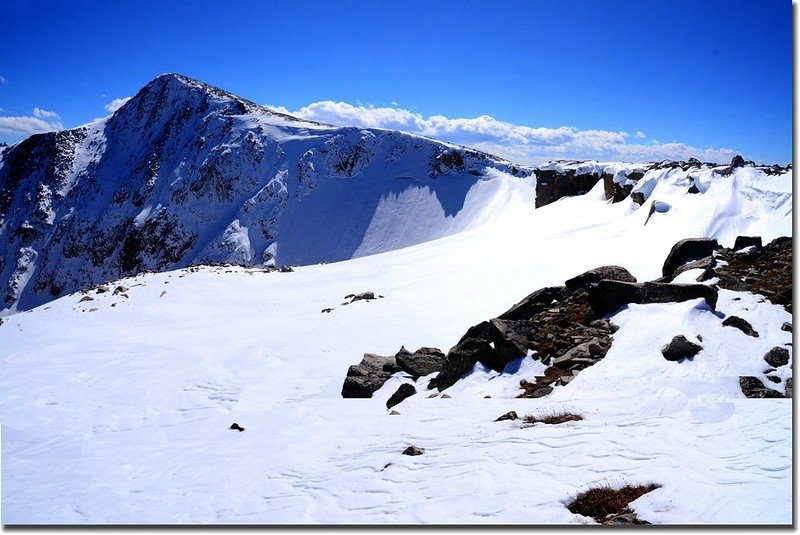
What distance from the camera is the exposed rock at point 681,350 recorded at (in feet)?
30.1

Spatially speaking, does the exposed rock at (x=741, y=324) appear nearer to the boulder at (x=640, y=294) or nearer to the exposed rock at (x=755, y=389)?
the boulder at (x=640, y=294)

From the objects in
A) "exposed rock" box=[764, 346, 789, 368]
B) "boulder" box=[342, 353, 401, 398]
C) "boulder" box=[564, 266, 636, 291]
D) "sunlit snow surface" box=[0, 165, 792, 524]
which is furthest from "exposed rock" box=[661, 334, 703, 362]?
"boulder" box=[342, 353, 401, 398]

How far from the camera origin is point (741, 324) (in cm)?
Answer: 977

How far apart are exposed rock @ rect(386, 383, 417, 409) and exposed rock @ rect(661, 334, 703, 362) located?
5.92 meters

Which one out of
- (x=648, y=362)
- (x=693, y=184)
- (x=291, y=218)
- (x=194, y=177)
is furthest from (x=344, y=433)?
(x=194, y=177)

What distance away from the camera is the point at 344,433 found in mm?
9891

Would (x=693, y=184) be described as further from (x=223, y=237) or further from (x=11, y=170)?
(x=11, y=170)

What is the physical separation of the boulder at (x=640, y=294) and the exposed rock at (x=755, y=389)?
3.12 meters

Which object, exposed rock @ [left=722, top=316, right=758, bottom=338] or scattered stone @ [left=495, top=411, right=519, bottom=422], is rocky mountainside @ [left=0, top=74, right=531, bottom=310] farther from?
scattered stone @ [left=495, top=411, right=519, bottom=422]

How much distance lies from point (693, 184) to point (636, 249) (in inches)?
308

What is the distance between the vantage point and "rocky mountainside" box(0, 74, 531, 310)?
262 ft

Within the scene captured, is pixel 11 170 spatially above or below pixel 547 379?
above

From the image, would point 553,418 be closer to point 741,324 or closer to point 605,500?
point 605,500

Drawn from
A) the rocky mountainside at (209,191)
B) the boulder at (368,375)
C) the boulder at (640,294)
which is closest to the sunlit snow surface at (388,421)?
the boulder at (640,294)
